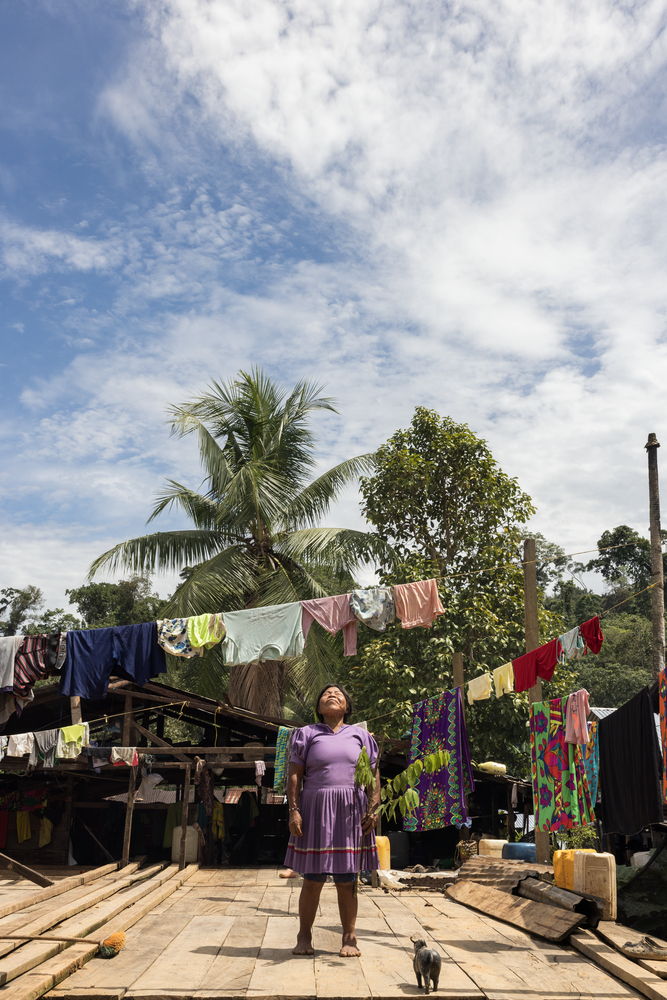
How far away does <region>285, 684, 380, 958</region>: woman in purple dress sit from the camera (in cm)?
490

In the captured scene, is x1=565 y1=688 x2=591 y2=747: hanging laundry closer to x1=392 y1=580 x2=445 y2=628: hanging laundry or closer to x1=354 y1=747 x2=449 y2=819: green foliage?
x1=392 y1=580 x2=445 y2=628: hanging laundry

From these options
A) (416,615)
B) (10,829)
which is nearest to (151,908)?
(416,615)

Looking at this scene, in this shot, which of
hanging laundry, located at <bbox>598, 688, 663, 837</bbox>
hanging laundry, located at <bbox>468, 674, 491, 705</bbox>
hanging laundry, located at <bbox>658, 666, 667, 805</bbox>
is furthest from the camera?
hanging laundry, located at <bbox>468, 674, 491, 705</bbox>

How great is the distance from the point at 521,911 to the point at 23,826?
44.0ft

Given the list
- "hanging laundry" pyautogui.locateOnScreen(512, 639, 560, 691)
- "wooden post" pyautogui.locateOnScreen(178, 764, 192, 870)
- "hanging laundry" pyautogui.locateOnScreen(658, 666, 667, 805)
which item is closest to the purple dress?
"hanging laundry" pyautogui.locateOnScreen(658, 666, 667, 805)

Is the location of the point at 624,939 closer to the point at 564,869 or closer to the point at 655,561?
the point at 564,869

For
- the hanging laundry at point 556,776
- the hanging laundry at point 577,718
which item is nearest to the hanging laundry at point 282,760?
the hanging laundry at point 556,776

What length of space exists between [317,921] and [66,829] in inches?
499

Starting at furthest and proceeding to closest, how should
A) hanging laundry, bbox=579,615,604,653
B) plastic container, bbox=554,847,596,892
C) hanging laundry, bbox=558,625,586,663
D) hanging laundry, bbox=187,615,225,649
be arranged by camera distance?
hanging laundry, bbox=187,615,225,649 → hanging laundry, bbox=558,625,586,663 → hanging laundry, bbox=579,615,604,653 → plastic container, bbox=554,847,596,892

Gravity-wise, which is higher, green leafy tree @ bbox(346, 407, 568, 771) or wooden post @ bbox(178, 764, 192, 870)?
green leafy tree @ bbox(346, 407, 568, 771)

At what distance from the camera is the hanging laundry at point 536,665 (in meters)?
9.80

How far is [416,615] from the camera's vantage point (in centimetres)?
1133

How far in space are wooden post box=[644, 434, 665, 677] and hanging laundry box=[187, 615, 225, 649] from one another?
19.8 feet

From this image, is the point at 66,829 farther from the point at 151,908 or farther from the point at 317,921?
the point at 317,921
